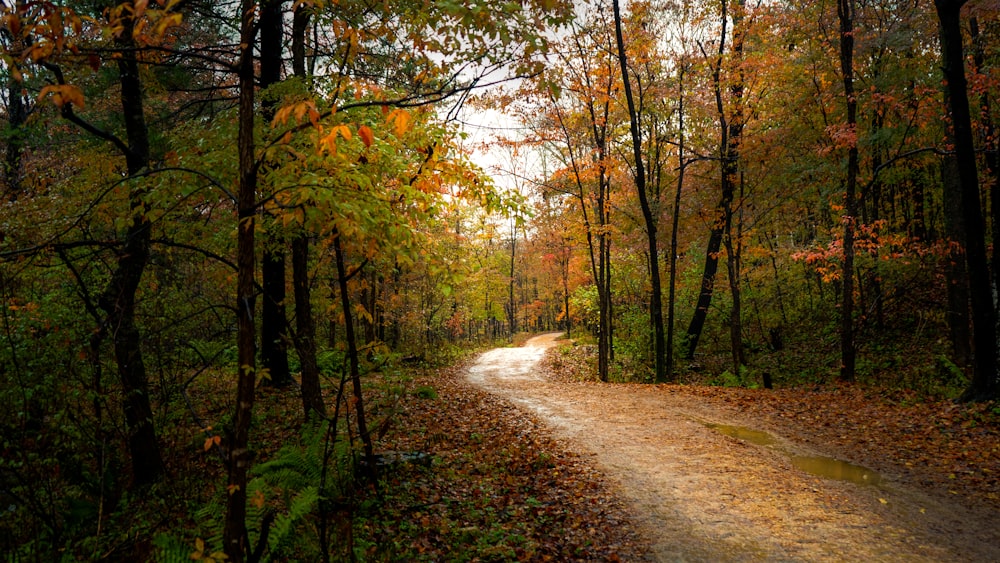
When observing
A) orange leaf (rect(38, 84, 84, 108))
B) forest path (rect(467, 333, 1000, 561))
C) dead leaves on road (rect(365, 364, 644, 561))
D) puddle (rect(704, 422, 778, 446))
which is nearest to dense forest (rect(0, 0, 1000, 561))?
orange leaf (rect(38, 84, 84, 108))

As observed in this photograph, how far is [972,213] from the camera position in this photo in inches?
307

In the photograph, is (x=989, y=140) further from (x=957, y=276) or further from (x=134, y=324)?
(x=134, y=324)

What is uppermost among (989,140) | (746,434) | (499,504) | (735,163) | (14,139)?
(14,139)

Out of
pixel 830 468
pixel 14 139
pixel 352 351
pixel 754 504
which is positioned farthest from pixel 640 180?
pixel 14 139

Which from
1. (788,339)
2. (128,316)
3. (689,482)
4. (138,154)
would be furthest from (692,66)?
(128,316)

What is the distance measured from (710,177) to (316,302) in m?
13.0

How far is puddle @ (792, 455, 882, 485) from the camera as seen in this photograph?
592cm

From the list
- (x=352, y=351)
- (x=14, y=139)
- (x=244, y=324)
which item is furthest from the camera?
(x=14, y=139)

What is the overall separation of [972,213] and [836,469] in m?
5.00

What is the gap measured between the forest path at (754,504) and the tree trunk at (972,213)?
3378 mm

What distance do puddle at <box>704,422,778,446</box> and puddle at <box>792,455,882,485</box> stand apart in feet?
2.23

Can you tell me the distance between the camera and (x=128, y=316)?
569 cm

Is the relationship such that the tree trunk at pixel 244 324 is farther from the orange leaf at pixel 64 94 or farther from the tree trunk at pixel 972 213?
the tree trunk at pixel 972 213

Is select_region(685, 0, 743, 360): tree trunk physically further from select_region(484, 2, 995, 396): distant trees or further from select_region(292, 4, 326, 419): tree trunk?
select_region(292, 4, 326, 419): tree trunk
